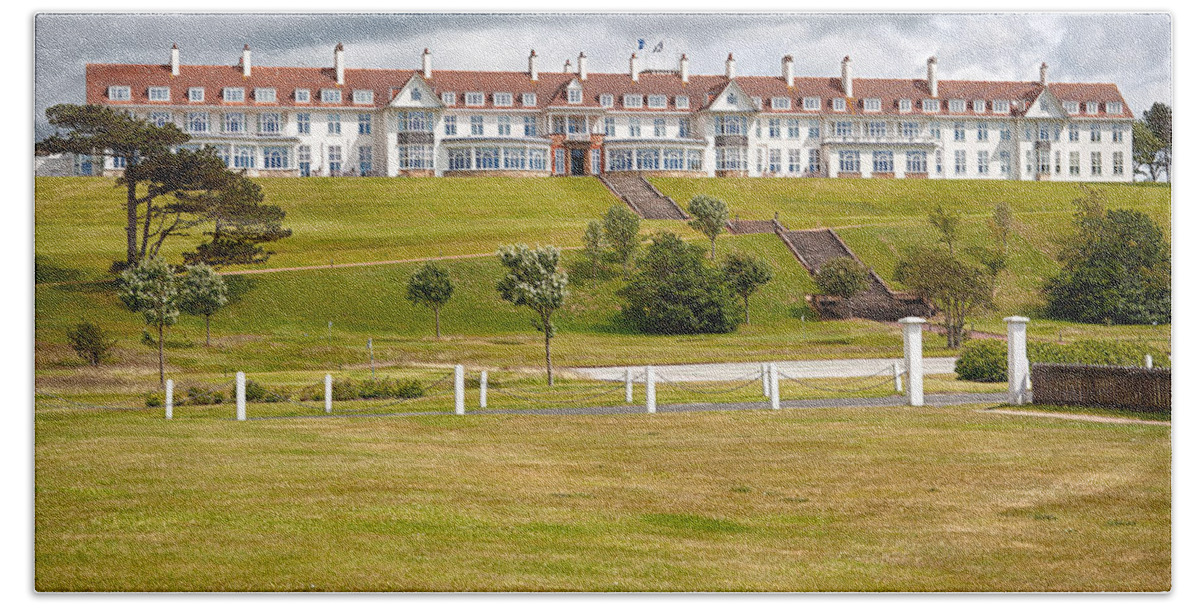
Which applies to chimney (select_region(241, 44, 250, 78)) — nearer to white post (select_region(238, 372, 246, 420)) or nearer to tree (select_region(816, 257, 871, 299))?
white post (select_region(238, 372, 246, 420))

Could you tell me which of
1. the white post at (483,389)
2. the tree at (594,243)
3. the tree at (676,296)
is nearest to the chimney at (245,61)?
the white post at (483,389)

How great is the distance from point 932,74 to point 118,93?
8.48m

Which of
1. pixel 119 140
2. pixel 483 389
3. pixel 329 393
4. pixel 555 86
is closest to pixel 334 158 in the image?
pixel 119 140

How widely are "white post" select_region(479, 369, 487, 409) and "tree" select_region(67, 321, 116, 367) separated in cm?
381

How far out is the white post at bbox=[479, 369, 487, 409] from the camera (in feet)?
45.0

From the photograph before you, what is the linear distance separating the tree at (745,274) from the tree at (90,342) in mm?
6948

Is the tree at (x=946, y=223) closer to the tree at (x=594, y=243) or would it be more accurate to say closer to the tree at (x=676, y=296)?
the tree at (x=676, y=296)

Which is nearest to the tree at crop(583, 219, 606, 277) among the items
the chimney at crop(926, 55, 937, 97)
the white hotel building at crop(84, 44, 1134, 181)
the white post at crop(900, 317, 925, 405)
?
the white hotel building at crop(84, 44, 1134, 181)

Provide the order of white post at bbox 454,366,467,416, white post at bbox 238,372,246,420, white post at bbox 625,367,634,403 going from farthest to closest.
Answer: white post at bbox 625,367,634,403 → white post at bbox 454,366,467,416 → white post at bbox 238,372,246,420

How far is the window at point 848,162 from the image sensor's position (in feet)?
53.8

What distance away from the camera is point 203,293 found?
1311cm

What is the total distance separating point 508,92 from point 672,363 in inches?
144

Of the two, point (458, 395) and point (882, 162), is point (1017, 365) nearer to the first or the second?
point (882, 162)

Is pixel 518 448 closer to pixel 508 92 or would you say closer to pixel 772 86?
pixel 508 92
